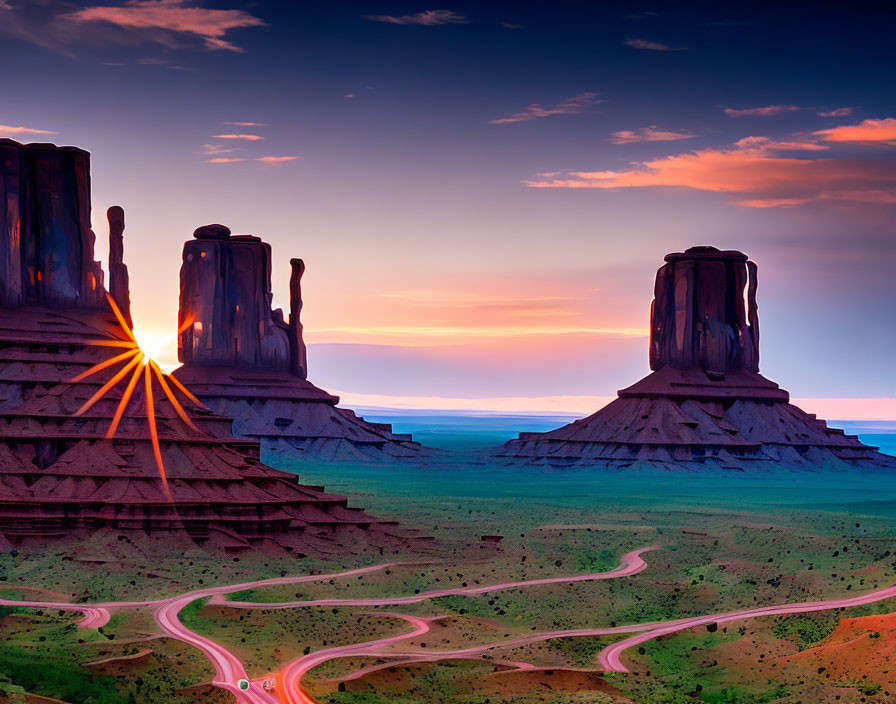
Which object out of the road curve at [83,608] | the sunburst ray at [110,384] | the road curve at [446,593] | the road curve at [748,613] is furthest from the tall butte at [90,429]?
the road curve at [748,613]

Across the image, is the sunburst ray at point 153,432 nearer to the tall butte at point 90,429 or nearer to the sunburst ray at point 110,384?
the tall butte at point 90,429

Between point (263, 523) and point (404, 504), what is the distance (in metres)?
61.9

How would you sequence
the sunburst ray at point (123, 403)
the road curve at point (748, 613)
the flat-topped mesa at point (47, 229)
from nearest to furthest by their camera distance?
the road curve at point (748, 613) < the sunburst ray at point (123, 403) < the flat-topped mesa at point (47, 229)

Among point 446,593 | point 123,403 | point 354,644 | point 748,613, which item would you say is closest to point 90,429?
point 123,403

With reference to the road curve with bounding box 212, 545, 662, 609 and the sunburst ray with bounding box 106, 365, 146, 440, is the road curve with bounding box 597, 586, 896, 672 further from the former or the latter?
the sunburst ray with bounding box 106, 365, 146, 440

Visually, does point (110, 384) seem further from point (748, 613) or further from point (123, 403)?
point (748, 613)

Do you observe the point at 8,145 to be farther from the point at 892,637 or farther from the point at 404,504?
the point at 892,637

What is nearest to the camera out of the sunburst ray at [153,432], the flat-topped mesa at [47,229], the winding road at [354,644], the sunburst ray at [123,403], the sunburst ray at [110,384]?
the winding road at [354,644]

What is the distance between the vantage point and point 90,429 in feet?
375

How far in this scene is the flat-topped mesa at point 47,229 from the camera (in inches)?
5423

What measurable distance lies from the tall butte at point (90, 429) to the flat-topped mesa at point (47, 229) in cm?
13

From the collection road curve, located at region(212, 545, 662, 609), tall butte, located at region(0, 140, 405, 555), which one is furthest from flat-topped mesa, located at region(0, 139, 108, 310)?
road curve, located at region(212, 545, 662, 609)

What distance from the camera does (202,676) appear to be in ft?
224

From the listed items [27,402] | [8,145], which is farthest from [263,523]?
[8,145]
